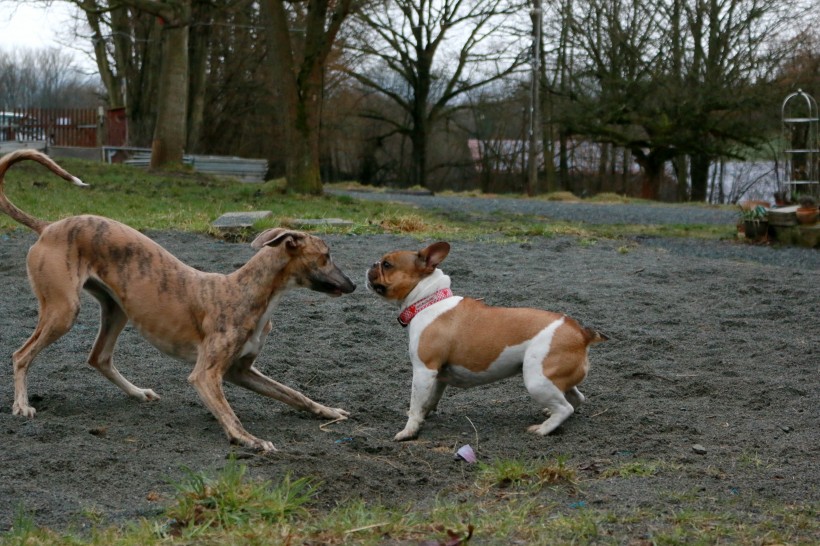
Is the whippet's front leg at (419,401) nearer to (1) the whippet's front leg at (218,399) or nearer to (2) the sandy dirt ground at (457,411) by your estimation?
(2) the sandy dirt ground at (457,411)

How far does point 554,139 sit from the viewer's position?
45750mm

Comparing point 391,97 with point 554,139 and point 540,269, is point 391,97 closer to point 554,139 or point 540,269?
point 554,139

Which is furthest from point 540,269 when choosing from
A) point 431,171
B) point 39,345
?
point 431,171

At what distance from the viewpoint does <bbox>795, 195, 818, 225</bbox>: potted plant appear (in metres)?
15.2

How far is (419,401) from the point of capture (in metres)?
5.60

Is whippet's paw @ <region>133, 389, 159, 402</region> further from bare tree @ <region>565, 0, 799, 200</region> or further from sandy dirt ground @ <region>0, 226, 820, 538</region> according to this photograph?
bare tree @ <region>565, 0, 799, 200</region>

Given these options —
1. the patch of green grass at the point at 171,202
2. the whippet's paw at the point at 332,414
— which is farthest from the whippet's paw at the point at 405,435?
the patch of green grass at the point at 171,202

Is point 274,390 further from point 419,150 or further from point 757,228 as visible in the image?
point 419,150

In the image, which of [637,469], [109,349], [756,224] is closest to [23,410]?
[109,349]

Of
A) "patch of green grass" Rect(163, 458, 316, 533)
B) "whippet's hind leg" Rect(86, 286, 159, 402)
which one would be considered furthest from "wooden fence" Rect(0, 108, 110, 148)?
"patch of green grass" Rect(163, 458, 316, 533)

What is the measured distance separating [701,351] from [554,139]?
3915 cm

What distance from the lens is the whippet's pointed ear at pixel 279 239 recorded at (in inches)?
223

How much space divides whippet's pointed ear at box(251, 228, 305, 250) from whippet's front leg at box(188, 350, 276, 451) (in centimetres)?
68

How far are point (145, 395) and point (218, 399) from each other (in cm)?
91
